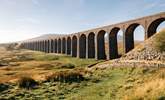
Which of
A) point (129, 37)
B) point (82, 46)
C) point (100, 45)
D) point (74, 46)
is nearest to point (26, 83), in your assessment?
point (129, 37)

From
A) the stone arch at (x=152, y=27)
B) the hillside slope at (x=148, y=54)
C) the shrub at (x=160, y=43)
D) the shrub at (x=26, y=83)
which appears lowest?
the shrub at (x=26, y=83)

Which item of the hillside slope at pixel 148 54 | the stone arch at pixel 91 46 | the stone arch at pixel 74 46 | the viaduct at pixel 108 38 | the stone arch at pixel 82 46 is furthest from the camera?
the stone arch at pixel 74 46

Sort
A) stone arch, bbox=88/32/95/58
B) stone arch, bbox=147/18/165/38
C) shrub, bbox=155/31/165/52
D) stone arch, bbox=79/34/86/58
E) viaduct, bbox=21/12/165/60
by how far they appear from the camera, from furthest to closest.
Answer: stone arch, bbox=79/34/86/58 → stone arch, bbox=88/32/95/58 → viaduct, bbox=21/12/165/60 → stone arch, bbox=147/18/165/38 → shrub, bbox=155/31/165/52

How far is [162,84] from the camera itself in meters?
11.2

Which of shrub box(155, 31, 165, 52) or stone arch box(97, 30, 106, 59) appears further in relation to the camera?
stone arch box(97, 30, 106, 59)

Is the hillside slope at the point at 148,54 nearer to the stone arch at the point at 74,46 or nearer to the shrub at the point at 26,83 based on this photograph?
the shrub at the point at 26,83

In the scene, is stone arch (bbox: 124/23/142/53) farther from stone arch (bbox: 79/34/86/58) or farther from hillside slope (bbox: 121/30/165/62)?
stone arch (bbox: 79/34/86/58)

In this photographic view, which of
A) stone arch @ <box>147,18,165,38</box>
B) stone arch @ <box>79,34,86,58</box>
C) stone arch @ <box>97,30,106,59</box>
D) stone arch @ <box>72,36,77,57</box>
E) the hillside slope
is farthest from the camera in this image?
stone arch @ <box>72,36,77,57</box>

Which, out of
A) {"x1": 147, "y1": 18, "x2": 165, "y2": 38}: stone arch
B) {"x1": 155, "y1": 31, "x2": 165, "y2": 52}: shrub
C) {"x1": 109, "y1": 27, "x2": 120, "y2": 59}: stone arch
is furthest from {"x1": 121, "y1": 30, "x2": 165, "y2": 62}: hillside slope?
{"x1": 109, "y1": 27, "x2": 120, "y2": 59}: stone arch

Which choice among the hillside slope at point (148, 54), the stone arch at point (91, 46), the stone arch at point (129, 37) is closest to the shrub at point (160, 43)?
the hillside slope at point (148, 54)

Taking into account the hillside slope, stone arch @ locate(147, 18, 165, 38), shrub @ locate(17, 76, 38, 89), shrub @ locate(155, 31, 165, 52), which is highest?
stone arch @ locate(147, 18, 165, 38)

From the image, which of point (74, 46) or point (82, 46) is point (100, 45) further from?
point (74, 46)

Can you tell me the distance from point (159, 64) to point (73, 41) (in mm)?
48913

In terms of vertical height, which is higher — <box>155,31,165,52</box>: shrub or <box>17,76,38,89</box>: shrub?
<box>155,31,165,52</box>: shrub
